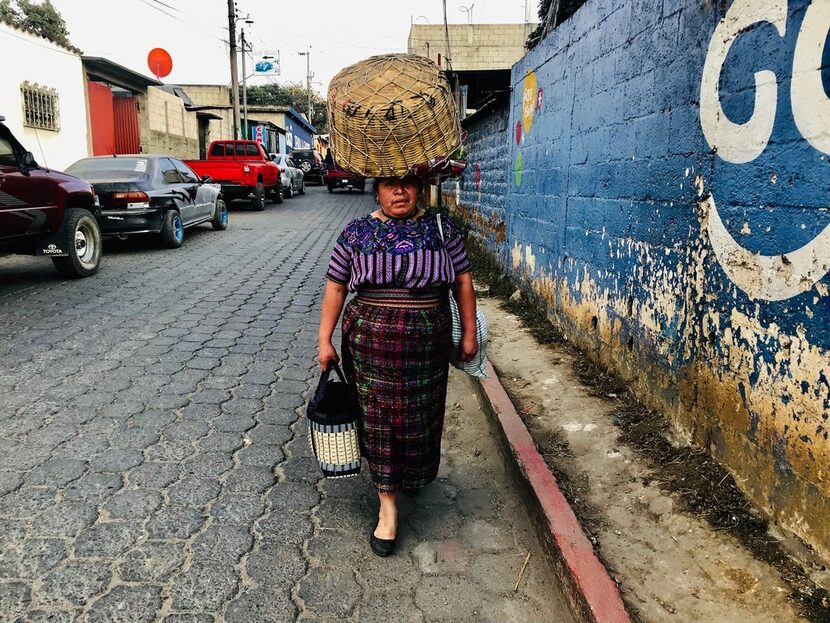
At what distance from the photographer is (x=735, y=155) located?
9.11 ft

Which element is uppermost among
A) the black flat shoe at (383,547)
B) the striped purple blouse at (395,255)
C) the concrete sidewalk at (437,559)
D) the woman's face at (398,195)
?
the woman's face at (398,195)

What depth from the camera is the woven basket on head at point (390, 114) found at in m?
2.32

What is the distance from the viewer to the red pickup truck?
56.2 feet

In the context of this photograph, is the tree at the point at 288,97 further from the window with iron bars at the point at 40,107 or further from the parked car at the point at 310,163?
the window with iron bars at the point at 40,107

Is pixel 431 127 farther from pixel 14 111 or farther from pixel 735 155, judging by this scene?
pixel 14 111

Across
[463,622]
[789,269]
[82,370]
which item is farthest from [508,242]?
[463,622]

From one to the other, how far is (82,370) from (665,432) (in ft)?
12.4

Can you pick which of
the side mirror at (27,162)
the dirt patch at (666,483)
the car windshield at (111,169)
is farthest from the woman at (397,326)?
the car windshield at (111,169)

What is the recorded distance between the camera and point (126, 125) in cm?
1972

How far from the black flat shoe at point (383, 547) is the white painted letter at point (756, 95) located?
2.12 m

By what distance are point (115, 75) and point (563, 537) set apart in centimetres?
1961

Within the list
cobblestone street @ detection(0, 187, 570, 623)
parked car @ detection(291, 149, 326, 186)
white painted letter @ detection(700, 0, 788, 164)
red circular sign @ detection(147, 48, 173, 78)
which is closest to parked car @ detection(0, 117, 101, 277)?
cobblestone street @ detection(0, 187, 570, 623)

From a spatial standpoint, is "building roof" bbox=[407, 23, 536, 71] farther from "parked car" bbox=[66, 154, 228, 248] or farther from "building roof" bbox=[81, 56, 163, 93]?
"parked car" bbox=[66, 154, 228, 248]

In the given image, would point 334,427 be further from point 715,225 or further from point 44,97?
point 44,97
